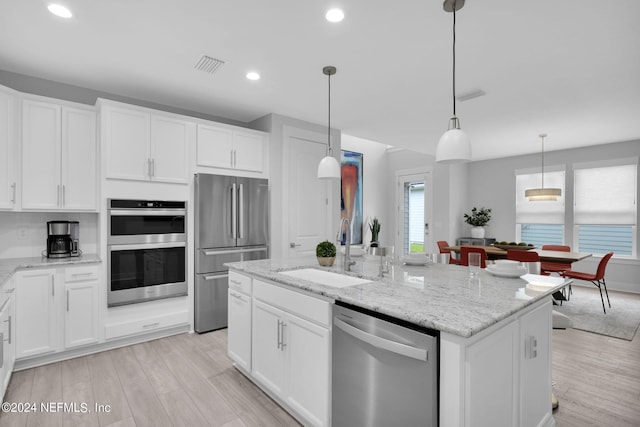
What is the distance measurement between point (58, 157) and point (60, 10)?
4.53 feet

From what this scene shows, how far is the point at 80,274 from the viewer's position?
114 inches

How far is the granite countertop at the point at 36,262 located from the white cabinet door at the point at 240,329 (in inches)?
56.6

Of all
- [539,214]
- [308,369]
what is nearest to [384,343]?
[308,369]

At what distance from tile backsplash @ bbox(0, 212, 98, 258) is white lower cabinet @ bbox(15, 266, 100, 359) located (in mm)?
556

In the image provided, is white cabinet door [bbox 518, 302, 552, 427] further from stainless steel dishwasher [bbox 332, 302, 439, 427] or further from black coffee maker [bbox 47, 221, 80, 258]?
black coffee maker [bbox 47, 221, 80, 258]

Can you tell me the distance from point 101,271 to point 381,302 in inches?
110

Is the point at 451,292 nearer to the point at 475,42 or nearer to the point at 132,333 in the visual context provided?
the point at 475,42

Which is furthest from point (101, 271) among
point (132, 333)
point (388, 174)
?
point (388, 174)

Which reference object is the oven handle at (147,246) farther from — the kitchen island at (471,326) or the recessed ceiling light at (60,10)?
the recessed ceiling light at (60,10)

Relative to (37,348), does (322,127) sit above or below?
above

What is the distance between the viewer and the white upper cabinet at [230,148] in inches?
144

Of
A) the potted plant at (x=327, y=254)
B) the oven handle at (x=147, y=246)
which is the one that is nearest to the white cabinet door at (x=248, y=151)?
the oven handle at (x=147, y=246)

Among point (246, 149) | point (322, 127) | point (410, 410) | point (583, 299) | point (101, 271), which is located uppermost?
point (322, 127)

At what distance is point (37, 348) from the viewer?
2.71 m
